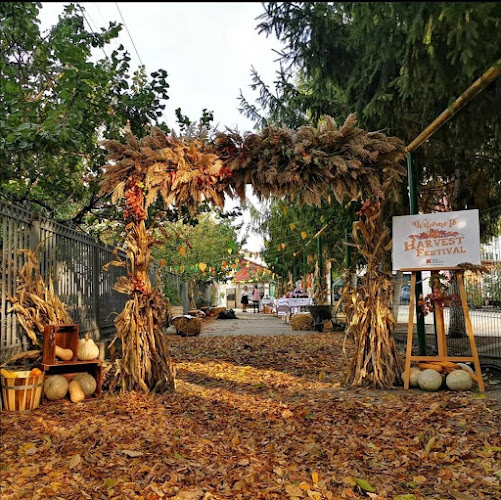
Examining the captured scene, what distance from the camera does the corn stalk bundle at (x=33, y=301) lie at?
577 centimetres

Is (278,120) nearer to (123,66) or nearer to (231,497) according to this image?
(123,66)

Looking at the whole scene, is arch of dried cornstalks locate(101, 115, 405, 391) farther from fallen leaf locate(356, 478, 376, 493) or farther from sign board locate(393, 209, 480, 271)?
fallen leaf locate(356, 478, 376, 493)

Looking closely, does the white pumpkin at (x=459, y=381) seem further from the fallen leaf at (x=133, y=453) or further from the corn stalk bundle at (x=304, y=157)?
the fallen leaf at (x=133, y=453)

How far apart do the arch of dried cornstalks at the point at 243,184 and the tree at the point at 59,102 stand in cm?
97

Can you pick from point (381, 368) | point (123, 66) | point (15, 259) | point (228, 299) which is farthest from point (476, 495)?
point (228, 299)

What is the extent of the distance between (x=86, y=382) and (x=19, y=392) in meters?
0.84

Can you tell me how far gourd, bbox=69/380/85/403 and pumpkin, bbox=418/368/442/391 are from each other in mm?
3912

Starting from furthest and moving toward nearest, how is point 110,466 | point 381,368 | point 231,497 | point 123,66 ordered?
1. point 123,66
2. point 381,368
3. point 110,466
4. point 231,497

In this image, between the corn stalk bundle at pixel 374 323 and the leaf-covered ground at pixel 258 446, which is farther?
the corn stalk bundle at pixel 374 323

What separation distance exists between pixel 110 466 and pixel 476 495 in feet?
7.96

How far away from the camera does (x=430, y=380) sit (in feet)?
20.0

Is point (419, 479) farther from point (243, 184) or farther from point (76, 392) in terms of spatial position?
point (243, 184)

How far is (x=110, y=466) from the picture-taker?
3.60m

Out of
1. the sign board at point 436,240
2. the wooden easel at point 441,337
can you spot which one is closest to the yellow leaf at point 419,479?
the wooden easel at point 441,337
